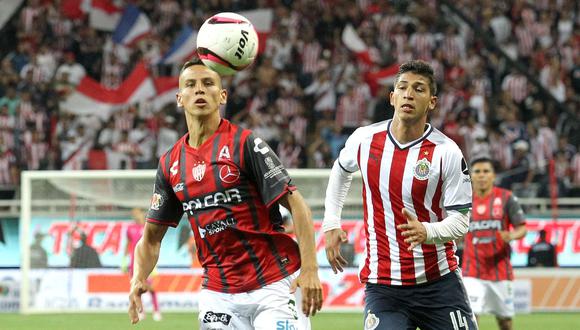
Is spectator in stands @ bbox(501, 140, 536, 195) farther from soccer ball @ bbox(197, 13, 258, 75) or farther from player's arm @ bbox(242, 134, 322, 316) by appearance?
player's arm @ bbox(242, 134, 322, 316)

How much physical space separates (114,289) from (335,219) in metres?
10.5

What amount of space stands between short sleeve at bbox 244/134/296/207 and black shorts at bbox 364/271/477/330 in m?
1.07

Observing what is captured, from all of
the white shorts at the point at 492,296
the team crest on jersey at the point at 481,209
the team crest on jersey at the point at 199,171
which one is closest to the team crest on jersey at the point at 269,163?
A: the team crest on jersey at the point at 199,171

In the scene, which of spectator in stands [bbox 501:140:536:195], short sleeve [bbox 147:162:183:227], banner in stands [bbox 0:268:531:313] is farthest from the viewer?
spectator in stands [bbox 501:140:536:195]

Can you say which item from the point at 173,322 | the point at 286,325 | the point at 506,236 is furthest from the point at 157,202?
the point at 173,322

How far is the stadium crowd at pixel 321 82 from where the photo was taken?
65.8 feet

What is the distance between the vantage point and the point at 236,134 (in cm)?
609

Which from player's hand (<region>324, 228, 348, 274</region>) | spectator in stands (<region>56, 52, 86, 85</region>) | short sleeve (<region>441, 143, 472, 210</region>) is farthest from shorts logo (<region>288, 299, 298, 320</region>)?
spectator in stands (<region>56, 52, 86, 85</region>)

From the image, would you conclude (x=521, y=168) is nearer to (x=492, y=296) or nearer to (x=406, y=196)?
(x=492, y=296)

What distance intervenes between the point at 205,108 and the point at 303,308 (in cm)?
123

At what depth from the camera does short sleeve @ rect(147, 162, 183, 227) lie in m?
6.31

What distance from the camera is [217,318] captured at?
19.8 ft

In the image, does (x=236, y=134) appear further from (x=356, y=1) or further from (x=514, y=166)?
(x=356, y=1)

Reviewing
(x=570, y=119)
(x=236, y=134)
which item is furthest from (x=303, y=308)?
(x=570, y=119)
